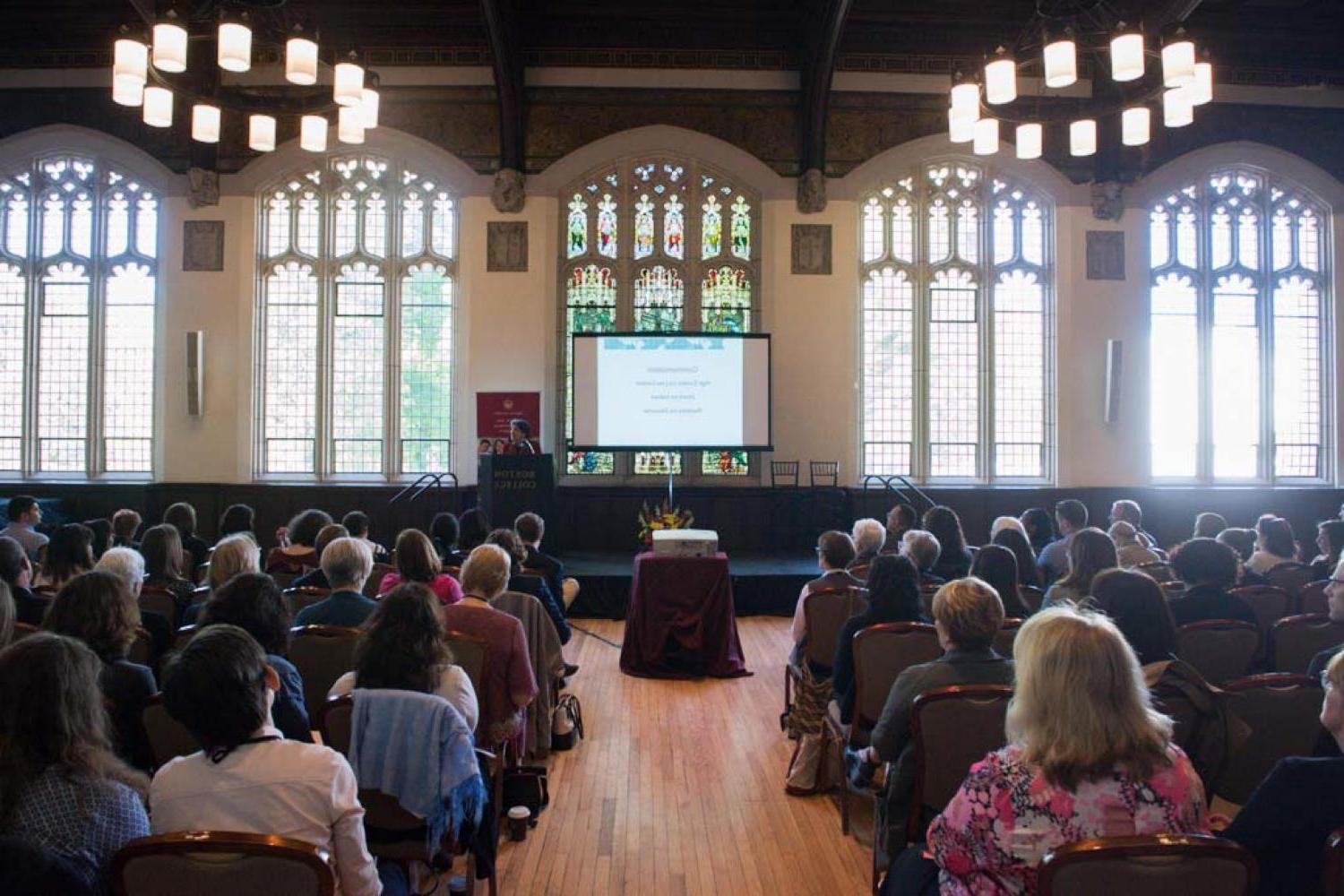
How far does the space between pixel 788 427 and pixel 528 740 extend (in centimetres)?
676

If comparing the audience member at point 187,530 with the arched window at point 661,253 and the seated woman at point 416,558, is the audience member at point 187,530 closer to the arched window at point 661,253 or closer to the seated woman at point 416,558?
the seated woman at point 416,558

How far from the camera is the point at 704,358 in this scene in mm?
9992

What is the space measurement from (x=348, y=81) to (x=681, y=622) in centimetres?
431

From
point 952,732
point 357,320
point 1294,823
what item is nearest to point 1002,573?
point 952,732

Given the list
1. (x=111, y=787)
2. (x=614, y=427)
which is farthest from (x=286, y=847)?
(x=614, y=427)

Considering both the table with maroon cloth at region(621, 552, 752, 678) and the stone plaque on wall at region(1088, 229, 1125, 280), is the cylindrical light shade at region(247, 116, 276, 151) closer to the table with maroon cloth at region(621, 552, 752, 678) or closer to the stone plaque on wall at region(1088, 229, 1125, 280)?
the table with maroon cloth at region(621, 552, 752, 678)

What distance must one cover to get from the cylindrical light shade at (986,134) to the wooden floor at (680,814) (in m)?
4.29

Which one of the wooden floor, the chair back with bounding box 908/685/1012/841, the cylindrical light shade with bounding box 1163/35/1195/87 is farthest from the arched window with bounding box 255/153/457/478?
the chair back with bounding box 908/685/1012/841

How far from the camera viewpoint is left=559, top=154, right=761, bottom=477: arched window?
35.1 feet

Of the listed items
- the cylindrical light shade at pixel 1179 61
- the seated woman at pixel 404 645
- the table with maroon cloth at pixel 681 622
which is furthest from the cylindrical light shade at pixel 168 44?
the cylindrical light shade at pixel 1179 61

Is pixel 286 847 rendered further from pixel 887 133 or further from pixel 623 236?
pixel 887 133

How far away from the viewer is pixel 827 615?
4.38 meters

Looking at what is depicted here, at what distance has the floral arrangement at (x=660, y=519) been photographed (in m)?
8.67

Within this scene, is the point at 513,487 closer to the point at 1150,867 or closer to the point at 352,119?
the point at 352,119
